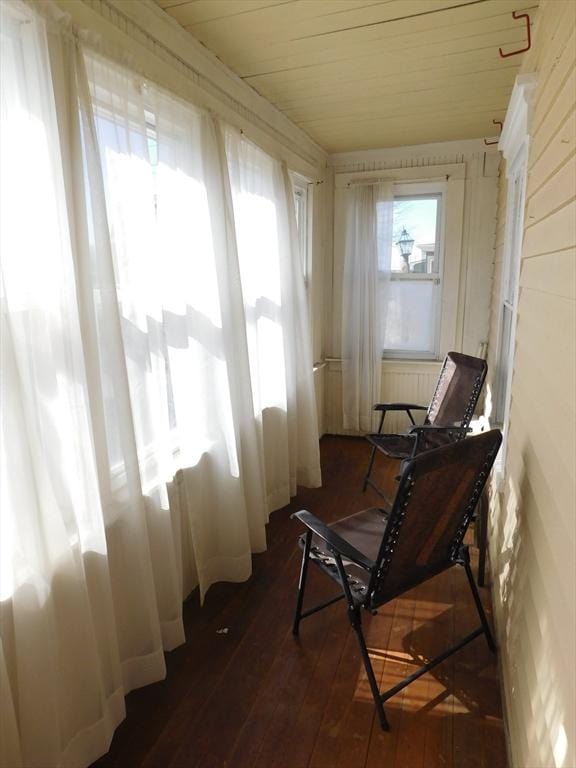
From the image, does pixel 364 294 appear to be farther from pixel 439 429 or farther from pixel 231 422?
pixel 231 422

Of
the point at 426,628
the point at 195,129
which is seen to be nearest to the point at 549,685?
the point at 426,628

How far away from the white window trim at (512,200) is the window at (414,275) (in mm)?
1092

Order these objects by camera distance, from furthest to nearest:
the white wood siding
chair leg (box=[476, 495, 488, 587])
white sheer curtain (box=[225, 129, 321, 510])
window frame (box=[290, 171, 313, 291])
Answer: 1. window frame (box=[290, 171, 313, 291])
2. white sheer curtain (box=[225, 129, 321, 510])
3. chair leg (box=[476, 495, 488, 587])
4. the white wood siding

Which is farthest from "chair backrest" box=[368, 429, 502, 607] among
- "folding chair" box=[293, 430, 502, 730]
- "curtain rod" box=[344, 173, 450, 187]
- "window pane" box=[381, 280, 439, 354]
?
"curtain rod" box=[344, 173, 450, 187]

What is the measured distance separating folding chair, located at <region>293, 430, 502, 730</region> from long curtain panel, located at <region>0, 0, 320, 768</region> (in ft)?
2.08

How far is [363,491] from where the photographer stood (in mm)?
3410

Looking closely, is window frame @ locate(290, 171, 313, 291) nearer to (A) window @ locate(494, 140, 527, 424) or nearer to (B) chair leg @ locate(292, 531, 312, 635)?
(A) window @ locate(494, 140, 527, 424)

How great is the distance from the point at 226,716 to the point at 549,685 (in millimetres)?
1116

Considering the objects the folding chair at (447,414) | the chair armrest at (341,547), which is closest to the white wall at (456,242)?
the folding chair at (447,414)

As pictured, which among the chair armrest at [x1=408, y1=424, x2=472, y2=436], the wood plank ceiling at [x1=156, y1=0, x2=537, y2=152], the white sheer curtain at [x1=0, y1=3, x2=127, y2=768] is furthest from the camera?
the chair armrest at [x1=408, y1=424, x2=472, y2=436]

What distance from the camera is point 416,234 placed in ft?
13.5

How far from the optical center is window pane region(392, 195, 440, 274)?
4.07 m

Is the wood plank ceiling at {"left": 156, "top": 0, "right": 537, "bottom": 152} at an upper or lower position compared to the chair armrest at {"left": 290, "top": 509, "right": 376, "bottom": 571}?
upper

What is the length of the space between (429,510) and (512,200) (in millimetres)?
2020
